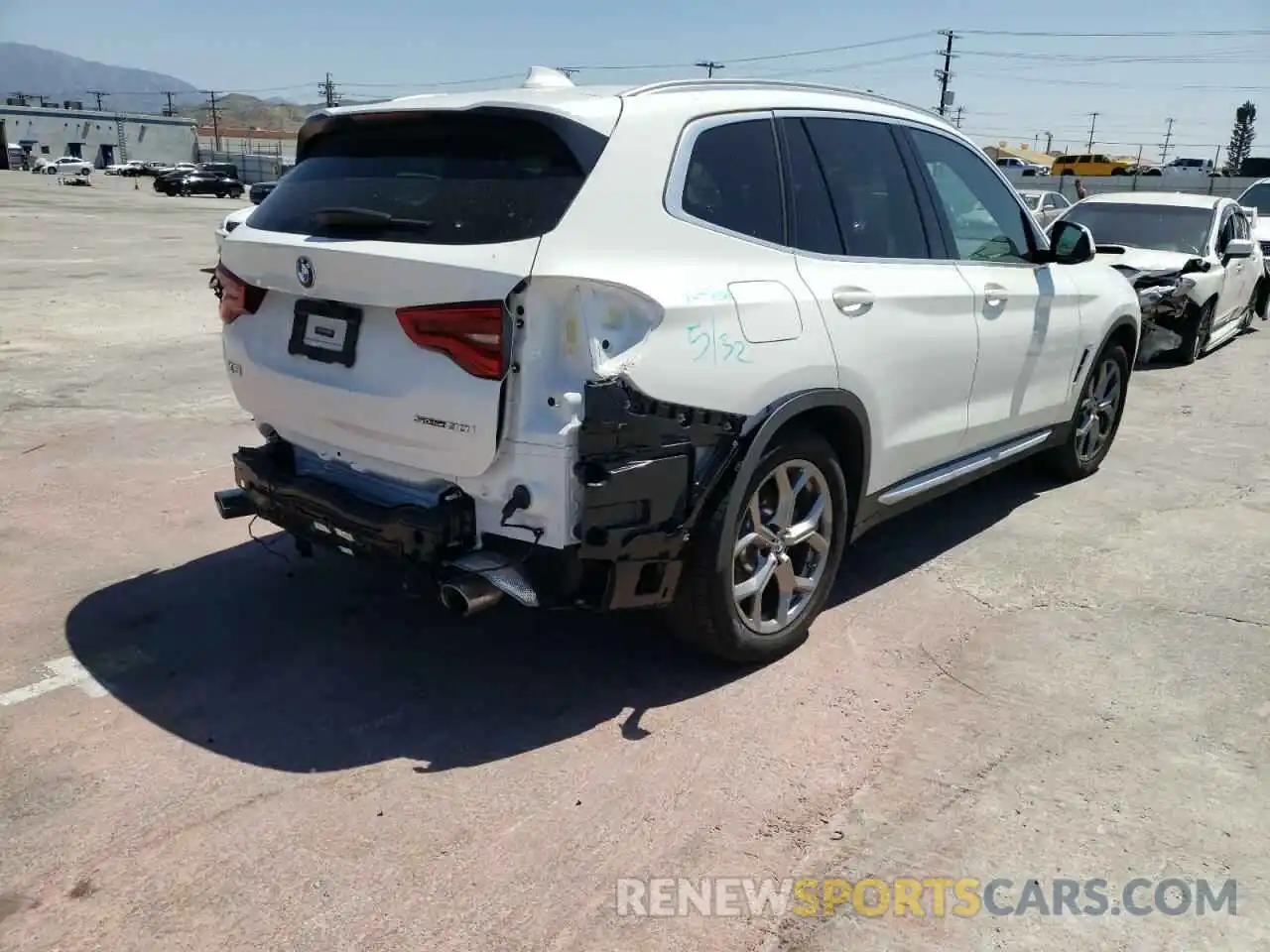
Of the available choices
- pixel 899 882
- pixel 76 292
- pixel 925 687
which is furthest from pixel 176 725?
pixel 76 292

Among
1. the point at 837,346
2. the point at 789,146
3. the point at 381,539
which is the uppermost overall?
the point at 789,146

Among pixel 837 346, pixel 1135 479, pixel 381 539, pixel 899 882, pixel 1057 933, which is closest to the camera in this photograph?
pixel 1057 933

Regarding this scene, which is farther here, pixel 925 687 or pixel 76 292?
pixel 76 292

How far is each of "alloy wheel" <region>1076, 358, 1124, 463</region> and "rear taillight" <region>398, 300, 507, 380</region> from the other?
4291 millimetres

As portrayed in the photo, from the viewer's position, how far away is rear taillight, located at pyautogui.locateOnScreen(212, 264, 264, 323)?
3.67 meters

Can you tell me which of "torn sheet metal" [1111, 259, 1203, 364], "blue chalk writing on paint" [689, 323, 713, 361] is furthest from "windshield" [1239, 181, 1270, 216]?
"blue chalk writing on paint" [689, 323, 713, 361]

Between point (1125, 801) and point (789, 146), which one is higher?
point (789, 146)

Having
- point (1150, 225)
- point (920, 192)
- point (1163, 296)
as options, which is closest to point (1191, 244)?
point (1150, 225)

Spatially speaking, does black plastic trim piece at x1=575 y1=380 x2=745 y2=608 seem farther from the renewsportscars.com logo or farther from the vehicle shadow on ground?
the renewsportscars.com logo

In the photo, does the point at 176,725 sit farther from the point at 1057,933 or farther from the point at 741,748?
the point at 1057,933

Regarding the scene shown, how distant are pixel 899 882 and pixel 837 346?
185 centimetres

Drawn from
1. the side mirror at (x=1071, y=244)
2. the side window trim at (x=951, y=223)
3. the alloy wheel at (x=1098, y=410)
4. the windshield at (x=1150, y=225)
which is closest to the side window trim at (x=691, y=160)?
the side window trim at (x=951, y=223)

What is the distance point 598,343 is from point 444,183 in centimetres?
78

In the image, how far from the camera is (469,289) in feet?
9.70
